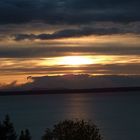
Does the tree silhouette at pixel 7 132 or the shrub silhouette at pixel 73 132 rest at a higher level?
the tree silhouette at pixel 7 132

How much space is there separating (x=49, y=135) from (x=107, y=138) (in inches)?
3084

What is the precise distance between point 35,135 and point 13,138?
3127 inches

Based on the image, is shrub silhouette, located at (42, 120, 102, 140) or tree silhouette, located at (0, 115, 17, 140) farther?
tree silhouette, located at (0, 115, 17, 140)

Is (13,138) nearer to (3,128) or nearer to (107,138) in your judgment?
(3,128)

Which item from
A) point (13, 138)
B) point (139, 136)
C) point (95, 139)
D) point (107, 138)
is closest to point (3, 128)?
point (13, 138)

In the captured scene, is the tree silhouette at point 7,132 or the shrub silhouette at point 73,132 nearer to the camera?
the shrub silhouette at point 73,132

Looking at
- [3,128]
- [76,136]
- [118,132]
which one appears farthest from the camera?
[118,132]

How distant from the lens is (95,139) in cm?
3538

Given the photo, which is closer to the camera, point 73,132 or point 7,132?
point 73,132

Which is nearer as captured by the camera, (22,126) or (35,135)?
(35,135)

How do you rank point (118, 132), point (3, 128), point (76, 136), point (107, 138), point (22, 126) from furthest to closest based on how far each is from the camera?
point (22, 126)
point (118, 132)
point (107, 138)
point (3, 128)
point (76, 136)

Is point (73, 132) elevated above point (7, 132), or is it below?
below

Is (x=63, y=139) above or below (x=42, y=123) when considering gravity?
below

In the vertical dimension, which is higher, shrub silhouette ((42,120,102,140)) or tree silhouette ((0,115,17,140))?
tree silhouette ((0,115,17,140))
